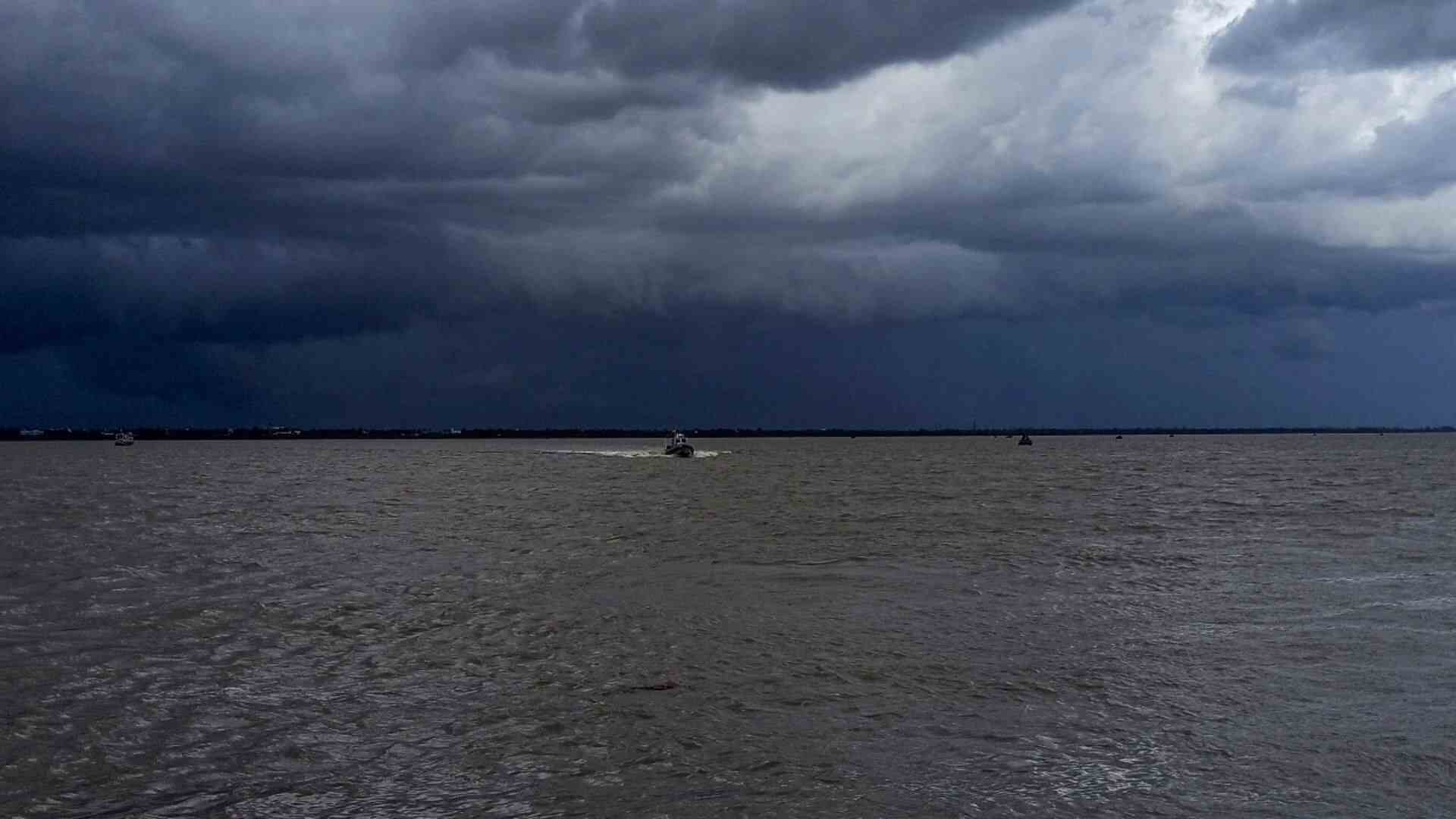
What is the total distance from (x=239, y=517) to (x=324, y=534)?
479 inches

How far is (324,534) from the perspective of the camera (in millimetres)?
50500

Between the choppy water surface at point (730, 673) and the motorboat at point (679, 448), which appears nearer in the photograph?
the choppy water surface at point (730, 673)

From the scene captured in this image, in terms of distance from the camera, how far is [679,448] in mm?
174500

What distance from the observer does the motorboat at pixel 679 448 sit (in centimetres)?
17312

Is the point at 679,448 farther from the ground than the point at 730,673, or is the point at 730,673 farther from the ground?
the point at 679,448

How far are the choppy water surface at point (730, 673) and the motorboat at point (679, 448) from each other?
121460 mm

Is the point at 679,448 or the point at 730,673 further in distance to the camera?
the point at 679,448

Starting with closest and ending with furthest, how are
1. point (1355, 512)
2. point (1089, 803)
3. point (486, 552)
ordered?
point (1089, 803), point (486, 552), point (1355, 512)

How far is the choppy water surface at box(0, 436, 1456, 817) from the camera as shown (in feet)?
46.0

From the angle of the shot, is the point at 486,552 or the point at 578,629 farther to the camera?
the point at 486,552

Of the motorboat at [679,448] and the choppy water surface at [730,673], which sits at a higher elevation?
the motorboat at [679,448]

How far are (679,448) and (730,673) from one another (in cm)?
15364

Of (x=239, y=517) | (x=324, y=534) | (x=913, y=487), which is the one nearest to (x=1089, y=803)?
(x=324, y=534)

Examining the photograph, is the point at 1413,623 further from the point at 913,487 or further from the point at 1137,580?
the point at 913,487
